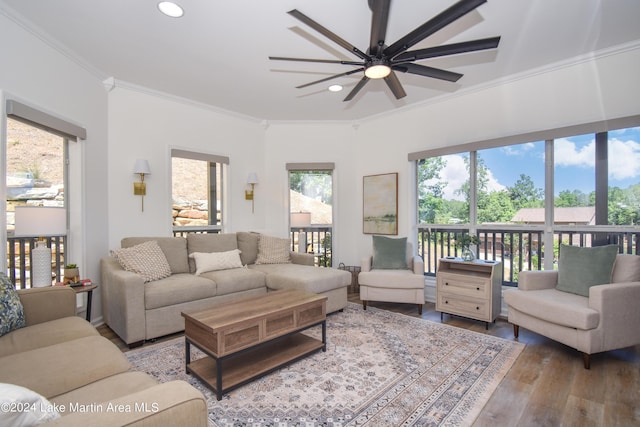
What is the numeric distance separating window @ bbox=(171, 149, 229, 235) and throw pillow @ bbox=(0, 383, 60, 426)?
12.0 ft

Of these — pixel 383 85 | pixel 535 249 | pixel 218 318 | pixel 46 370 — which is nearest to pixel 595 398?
pixel 535 249

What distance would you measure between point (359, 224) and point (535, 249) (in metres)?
2.43

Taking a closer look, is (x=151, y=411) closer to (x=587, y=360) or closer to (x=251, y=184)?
(x=587, y=360)

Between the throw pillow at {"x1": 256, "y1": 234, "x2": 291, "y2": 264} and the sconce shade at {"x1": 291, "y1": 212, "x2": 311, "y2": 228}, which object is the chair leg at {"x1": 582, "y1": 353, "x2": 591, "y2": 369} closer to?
the throw pillow at {"x1": 256, "y1": 234, "x2": 291, "y2": 264}

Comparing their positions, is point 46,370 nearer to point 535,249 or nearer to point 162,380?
point 162,380

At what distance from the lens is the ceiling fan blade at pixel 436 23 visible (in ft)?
5.63

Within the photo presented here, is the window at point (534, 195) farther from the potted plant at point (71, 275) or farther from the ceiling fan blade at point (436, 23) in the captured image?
the potted plant at point (71, 275)

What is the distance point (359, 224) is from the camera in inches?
206

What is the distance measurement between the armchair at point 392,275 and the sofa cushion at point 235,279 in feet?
4.16

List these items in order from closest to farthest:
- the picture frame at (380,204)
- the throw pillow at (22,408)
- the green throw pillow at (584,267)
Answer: the throw pillow at (22,408) → the green throw pillow at (584,267) → the picture frame at (380,204)

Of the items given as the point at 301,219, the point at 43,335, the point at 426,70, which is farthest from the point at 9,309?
the point at 301,219

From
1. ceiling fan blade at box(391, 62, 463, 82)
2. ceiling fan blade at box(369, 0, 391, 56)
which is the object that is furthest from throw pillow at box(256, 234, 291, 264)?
ceiling fan blade at box(369, 0, 391, 56)

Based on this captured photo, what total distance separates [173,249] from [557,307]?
3.86 metres

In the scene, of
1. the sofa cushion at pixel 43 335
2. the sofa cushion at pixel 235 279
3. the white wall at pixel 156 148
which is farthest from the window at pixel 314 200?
the sofa cushion at pixel 43 335
